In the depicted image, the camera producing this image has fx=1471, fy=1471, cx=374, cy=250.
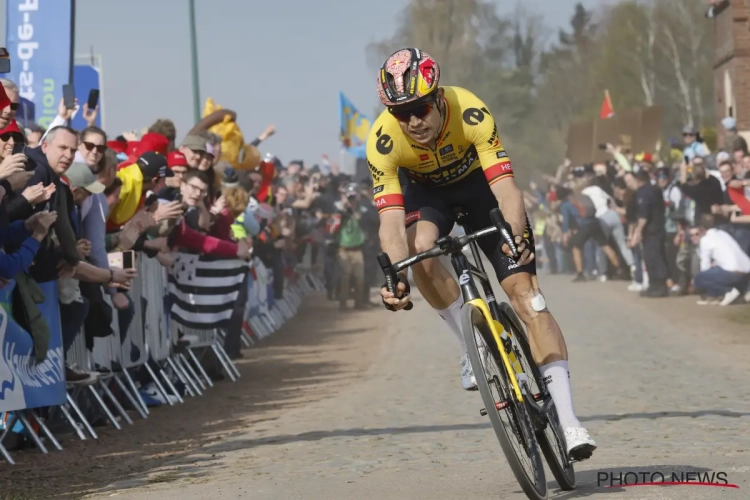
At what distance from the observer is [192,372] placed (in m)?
13.9

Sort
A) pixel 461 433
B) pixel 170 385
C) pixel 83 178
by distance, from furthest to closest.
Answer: pixel 170 385
pixel 83 178
pixel 461 433

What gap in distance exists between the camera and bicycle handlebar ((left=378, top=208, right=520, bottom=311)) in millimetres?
6656

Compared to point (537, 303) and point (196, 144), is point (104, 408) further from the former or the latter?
point (537, 303)

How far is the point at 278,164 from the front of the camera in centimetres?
3100

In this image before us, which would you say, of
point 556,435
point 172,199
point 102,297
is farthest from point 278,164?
point 556,435

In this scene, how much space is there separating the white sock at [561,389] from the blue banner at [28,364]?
3639 mm

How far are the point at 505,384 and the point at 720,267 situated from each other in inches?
623

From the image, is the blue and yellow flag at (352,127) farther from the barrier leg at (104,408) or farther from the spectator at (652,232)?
the barrier leg at (104,408)

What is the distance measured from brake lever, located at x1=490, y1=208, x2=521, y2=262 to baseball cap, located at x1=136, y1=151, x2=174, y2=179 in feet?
19.5

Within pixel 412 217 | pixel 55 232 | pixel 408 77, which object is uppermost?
pixel 408 77

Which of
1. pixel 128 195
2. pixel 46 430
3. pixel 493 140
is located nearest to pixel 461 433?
pixel 46 430

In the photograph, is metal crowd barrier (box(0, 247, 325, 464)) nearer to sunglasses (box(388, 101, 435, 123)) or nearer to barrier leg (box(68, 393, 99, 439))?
barrier leg (box(68, 393, 99, 439))

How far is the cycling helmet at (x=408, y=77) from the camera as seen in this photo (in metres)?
6.85

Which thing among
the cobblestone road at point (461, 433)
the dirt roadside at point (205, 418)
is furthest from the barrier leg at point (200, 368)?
the cobblestone road at point (461, 433)
